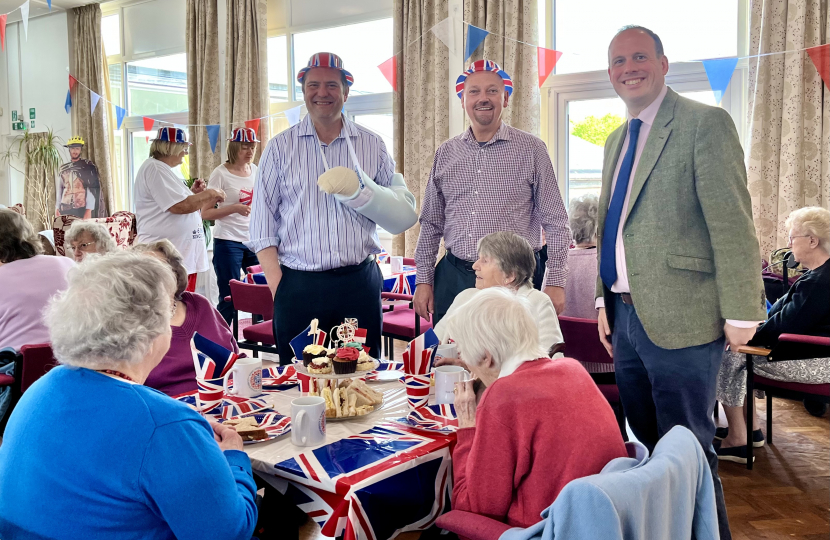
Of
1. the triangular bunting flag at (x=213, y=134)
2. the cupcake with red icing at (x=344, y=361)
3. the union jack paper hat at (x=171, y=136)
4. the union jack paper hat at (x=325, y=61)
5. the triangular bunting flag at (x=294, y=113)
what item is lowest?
the cupcake with red icing at (x=344, y=361)

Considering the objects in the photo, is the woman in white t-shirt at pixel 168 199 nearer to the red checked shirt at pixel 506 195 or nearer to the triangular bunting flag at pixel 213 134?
the red checked shirt at pixel 506 195

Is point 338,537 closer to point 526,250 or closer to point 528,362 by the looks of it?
point 528,362

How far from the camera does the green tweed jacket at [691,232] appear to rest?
1.79 meters

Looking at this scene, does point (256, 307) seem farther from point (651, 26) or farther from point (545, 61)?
point (651, 26)

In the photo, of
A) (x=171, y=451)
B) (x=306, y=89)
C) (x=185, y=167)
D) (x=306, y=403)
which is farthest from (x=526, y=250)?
(x=185, y=167)

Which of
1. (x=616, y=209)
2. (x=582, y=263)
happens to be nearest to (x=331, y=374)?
(x=616, y=209)

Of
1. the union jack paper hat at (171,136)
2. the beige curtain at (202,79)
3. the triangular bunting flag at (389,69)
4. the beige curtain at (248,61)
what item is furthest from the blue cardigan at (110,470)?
the beige curtain at (202,79)

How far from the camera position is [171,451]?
1147 mm

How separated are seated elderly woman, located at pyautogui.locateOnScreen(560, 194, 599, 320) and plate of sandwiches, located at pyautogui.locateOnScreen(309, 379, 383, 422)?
1.52 m

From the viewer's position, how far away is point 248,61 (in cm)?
724

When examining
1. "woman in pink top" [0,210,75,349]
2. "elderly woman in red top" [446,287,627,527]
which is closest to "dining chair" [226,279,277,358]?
"woman in pink top" [0,210,75,349]

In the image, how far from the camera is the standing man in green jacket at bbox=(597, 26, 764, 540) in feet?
5.90

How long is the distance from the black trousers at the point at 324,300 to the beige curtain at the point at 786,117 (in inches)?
139

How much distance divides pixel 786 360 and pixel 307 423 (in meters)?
2.26
